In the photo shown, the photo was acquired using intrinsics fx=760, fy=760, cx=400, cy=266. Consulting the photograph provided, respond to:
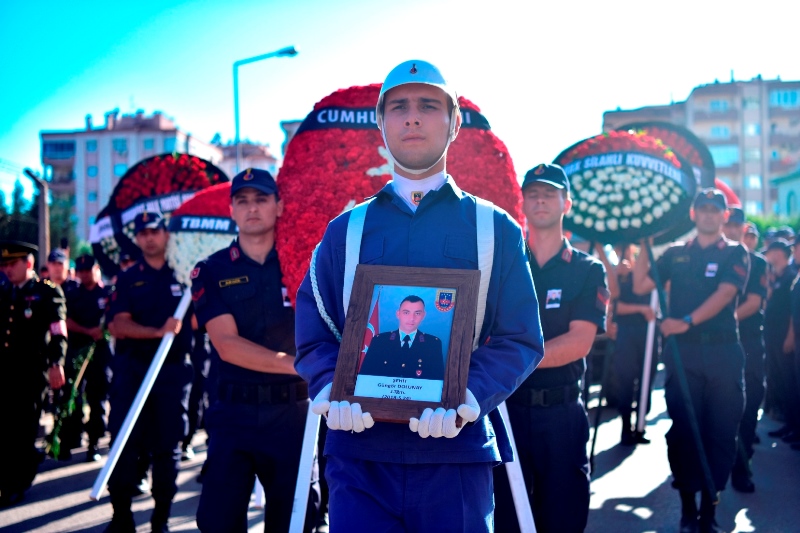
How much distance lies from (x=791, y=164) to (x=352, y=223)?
66.9 m

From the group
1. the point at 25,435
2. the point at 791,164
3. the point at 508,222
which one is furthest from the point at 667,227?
the point at 791,164

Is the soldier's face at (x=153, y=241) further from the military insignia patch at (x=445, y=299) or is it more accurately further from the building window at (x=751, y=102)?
the building window at (x=751, y=102)

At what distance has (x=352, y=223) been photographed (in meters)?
2.45

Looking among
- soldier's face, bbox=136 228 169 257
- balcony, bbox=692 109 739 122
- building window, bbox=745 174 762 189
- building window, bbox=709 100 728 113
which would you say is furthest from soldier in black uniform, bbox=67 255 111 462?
building window, bbox=745 174 762 189

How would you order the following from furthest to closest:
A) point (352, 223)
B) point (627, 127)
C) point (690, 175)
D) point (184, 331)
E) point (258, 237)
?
point (627, 127) < point (184, 331) < point (690, 175) < point (258, 237) < point (352, 223)

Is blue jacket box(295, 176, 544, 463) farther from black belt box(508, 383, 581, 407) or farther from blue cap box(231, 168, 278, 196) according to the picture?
blue cap box(231, 168, 278, 196)

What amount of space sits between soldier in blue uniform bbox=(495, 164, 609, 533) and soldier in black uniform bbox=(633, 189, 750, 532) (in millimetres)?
1622

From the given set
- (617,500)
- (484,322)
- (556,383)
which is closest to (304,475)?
(556,383)

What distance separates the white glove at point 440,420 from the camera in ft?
6.50

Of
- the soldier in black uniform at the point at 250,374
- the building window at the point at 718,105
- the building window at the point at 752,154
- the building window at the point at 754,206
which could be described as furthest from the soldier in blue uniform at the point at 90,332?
the building window at the point at 752,154

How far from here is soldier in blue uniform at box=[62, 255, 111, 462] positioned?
342 inches

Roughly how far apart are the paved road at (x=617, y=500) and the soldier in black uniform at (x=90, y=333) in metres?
0.76

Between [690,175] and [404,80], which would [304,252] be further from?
[690,175]

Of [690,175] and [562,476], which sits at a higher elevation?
[690,175]
